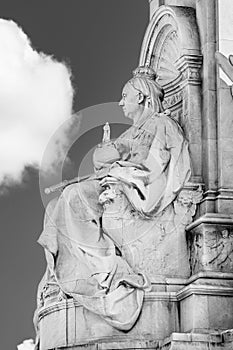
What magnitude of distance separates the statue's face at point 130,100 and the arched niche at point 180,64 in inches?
25.6

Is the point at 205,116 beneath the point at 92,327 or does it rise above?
above

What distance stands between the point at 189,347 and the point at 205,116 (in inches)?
131

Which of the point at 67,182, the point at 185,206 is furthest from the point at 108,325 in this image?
the point at 67,182

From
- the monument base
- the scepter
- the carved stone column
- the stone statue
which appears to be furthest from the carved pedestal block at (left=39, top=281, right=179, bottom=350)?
the carved stone column

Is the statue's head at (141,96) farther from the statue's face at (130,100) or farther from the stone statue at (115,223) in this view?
the stone statue at (115,223)

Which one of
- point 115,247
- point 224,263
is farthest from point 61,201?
point 224,263

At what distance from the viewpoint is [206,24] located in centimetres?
1916

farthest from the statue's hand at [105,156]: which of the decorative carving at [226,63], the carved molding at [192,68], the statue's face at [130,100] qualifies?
the decorative carving at [226,63]

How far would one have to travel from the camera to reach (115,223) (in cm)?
1817

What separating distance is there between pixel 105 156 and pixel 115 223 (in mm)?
1073

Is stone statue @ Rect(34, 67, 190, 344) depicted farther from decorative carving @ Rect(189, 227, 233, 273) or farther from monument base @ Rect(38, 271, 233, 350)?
decorative carving @ Rect(189, 227, 233, 273)

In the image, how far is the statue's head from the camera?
19.0 meters

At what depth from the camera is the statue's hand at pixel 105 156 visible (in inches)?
740

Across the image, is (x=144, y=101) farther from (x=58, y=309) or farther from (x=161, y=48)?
(x=58, y=309)
